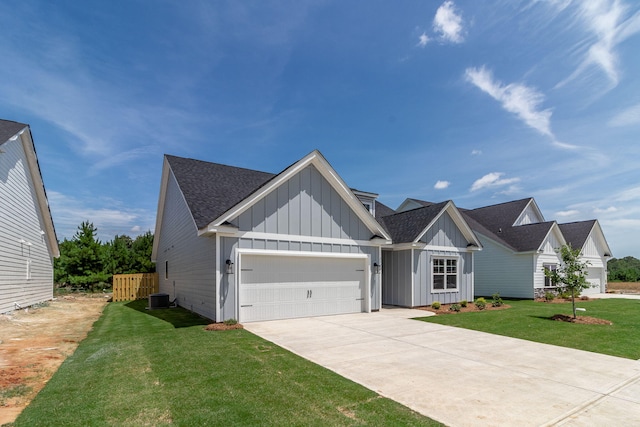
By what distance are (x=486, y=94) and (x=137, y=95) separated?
1475 cm

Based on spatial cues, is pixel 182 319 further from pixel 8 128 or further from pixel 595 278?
pixel 595 278

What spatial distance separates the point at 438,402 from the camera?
14.8 feet

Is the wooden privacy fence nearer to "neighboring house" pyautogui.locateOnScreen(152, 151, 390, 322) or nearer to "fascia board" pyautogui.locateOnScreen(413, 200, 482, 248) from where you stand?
"neighboring house" pyautogui.locateOnScreen(152, 151, 390, 322)

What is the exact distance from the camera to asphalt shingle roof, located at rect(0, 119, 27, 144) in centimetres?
1181

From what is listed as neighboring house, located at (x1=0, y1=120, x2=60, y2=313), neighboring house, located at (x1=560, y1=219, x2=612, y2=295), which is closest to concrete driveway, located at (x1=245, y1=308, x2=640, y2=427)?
neighboring house, located at (x1=0, y1=120, x2=60, y2=313)

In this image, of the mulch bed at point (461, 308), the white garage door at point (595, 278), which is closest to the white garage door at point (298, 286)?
the mulch bed at point (461, 308)

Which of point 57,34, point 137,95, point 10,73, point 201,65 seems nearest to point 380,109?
point 201,65

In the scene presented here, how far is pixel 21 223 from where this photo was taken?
1398cm

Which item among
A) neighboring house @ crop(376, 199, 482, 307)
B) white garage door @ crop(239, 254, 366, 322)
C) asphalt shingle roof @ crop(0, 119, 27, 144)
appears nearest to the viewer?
white garage door @ crop(239, 254, 366, 322)

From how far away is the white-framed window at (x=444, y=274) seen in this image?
623 inches

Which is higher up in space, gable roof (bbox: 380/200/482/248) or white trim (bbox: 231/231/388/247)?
gable roof (bbox: 380/200/482/248)

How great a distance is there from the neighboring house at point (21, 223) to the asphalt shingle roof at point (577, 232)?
32023 mm

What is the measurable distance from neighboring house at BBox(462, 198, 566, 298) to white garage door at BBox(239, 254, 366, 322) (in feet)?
44.2

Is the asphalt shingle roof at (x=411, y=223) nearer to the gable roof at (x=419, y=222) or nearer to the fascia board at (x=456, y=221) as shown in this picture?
the gable roof at (x=419, y=222)
